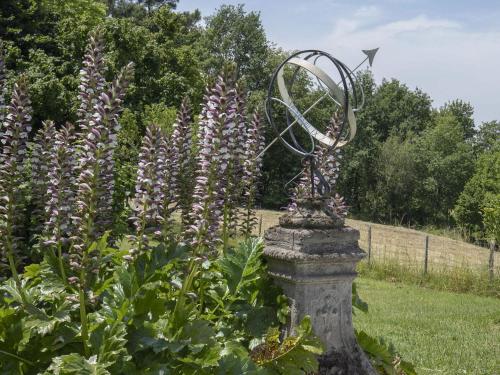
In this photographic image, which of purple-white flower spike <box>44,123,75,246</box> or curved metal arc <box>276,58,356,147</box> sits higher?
curved metal arc <box>276,58,356,147</box>

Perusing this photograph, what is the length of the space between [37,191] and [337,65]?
2.60 metres

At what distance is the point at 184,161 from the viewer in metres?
5.43

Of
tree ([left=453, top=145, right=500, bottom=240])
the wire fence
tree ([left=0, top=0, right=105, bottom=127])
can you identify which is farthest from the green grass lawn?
tree ([left=453, top=145, right=500, bottom=240])

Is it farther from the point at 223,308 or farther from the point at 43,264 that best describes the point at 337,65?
the point at 43,264

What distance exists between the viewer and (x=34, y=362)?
166 inches

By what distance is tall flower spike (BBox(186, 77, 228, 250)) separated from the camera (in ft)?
15.2

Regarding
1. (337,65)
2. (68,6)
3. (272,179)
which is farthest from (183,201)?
(272,179)

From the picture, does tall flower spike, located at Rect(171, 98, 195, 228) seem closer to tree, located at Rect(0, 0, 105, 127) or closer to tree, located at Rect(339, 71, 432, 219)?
tree, located at Rect(0, 0, 105, 127)

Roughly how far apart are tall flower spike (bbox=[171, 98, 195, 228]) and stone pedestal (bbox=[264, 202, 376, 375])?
798mm

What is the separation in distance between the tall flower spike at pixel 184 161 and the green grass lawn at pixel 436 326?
3769 millimetres

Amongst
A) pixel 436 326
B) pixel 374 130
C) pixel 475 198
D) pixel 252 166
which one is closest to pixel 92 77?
pixel 252 166

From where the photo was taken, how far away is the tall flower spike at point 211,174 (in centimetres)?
463

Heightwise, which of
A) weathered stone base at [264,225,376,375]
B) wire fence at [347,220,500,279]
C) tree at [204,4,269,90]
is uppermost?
tree at [204,4,269,90]

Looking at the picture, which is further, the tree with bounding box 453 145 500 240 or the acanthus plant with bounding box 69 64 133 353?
the tree with bounding box 453 145 500 240
